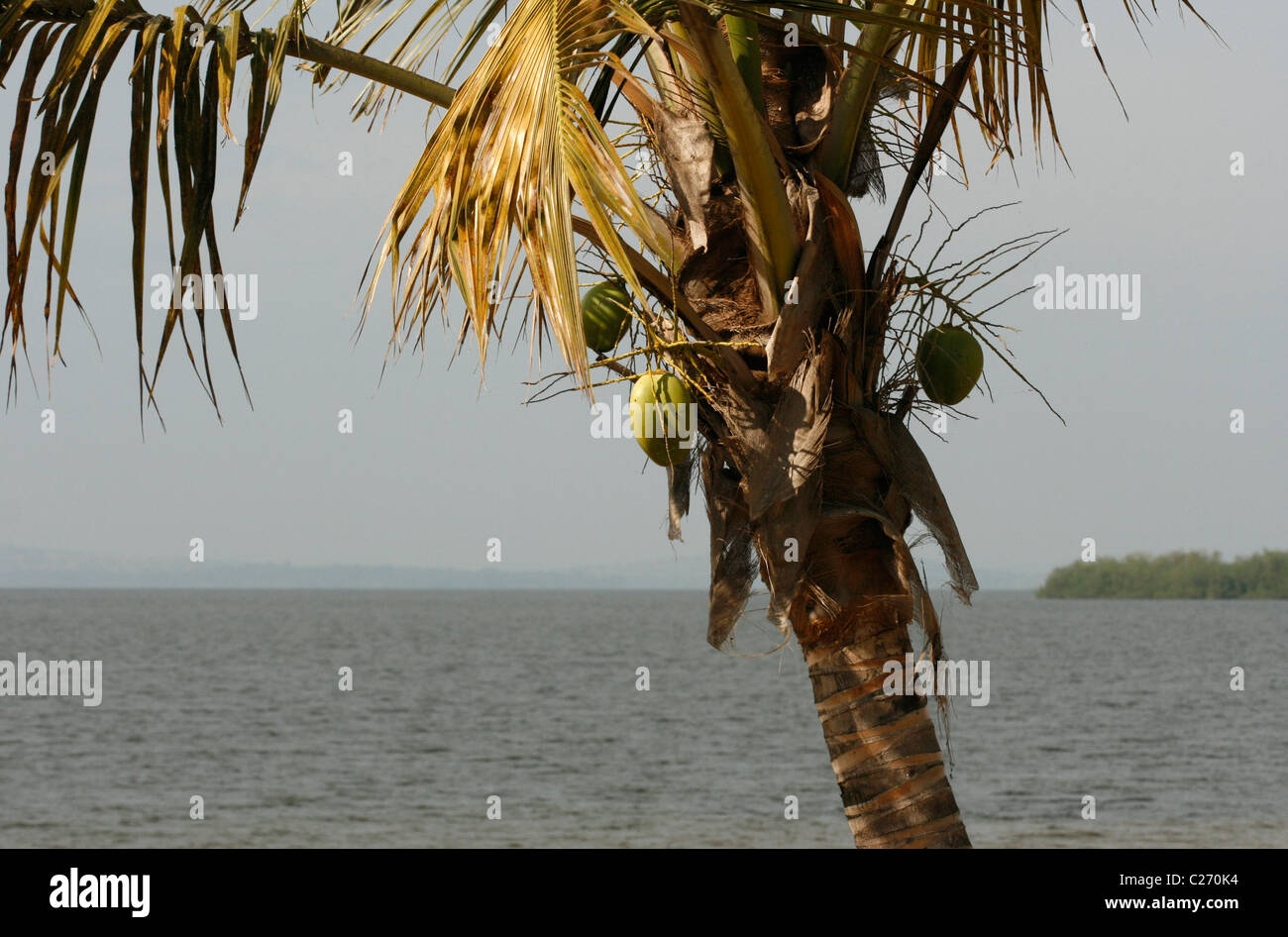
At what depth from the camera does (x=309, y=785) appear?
2678cm

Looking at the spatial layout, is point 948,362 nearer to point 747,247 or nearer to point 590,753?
point 747,247

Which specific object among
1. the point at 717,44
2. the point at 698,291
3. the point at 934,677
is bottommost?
the point at 934,677

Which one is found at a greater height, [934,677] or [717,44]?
[717,44]

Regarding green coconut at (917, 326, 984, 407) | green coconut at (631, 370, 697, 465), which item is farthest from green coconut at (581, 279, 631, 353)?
green coconut at (917, 326, 984, 407)

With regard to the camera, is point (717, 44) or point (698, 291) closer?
point (717, 44)

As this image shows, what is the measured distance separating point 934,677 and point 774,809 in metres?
18.9

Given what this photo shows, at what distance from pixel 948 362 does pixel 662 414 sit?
100 centimetres

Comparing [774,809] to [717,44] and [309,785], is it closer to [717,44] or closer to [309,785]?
[309,785]

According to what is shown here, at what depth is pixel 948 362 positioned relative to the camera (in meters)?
4.20

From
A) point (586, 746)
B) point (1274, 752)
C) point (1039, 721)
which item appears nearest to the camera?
point (1274, 752)

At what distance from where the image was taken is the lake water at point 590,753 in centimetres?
2070

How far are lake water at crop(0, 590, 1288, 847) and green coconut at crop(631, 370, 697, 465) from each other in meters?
0.74
